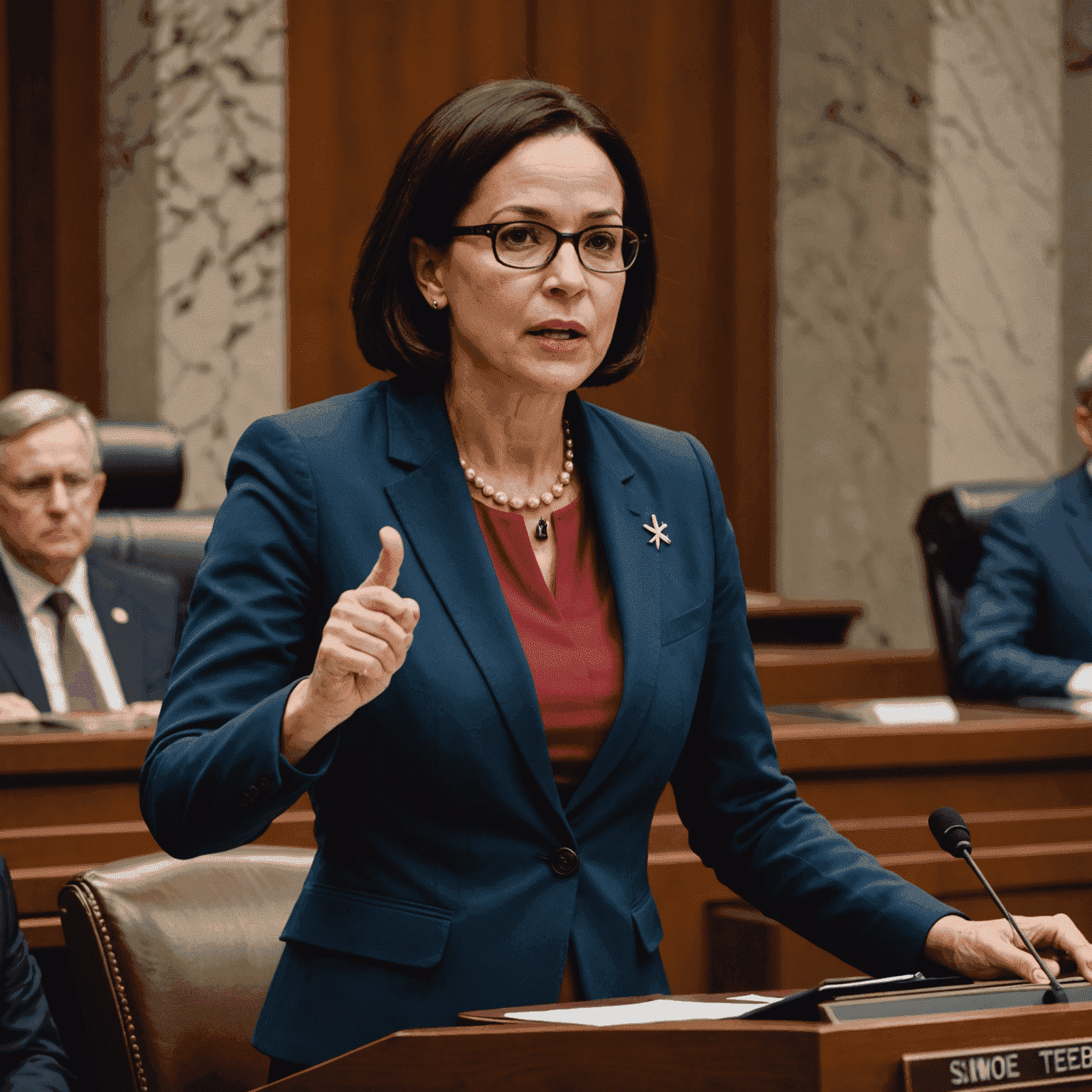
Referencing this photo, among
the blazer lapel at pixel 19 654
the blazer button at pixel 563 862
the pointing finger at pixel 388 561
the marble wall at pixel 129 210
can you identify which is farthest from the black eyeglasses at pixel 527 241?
the marble wall at pixel 129 210

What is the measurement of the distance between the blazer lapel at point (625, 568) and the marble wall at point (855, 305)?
3655 mm

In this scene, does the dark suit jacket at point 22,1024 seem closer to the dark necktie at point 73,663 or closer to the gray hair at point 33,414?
the dark necktie at point 73,663

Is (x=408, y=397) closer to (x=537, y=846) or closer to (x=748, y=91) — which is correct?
(x=537, y=846)

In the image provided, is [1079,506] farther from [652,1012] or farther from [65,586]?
[652,1012]

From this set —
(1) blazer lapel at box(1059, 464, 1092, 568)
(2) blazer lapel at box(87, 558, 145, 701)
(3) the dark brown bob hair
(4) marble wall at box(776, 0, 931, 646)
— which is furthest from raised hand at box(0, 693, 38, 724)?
(4) marble wall at box(776, 0, 931, 646)

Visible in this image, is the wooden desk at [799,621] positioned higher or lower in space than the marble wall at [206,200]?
lower

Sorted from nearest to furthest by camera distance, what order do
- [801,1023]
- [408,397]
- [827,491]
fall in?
[801,1023], [408,397], [827,491]

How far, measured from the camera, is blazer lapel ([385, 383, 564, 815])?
3.72 feet

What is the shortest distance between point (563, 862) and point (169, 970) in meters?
0.50

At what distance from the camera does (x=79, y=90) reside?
15.4ft

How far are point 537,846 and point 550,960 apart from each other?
0.28 ft

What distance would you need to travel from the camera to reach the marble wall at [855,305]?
4812 mm

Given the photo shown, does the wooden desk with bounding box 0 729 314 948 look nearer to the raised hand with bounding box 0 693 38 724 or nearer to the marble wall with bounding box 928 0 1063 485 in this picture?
the raised hand with bounding box 0 693 38 724

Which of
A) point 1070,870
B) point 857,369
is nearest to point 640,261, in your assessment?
point 1070,870
